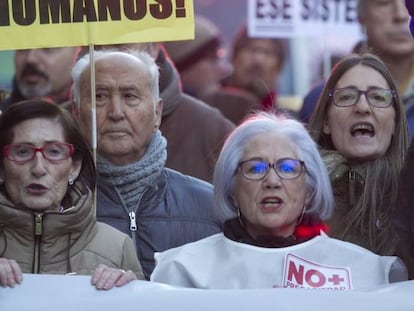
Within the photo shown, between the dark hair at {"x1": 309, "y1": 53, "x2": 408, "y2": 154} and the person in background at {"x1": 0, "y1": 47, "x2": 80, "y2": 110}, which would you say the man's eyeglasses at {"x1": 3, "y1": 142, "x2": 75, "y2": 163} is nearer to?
the dark hair at {"x1": 309, "y1": 53, "x2": 408, "y2": 154}

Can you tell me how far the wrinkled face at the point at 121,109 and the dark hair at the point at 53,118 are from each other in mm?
421

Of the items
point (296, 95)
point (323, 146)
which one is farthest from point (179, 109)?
point (296, 95)

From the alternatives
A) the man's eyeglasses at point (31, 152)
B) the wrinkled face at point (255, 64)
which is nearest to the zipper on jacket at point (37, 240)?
the man's eyeglasses at point (31, 152)

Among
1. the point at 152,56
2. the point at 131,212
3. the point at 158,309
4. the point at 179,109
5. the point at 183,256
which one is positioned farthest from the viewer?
the point at 179,109

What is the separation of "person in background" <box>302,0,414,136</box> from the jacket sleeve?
3442 millimetres

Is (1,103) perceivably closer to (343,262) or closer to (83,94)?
(83,94)

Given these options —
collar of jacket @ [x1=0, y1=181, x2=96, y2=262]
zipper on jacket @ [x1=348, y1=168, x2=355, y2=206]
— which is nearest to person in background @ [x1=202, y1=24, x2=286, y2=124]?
zipper on jacket @ [x1=348, y1=168, x2=355, y2=206]

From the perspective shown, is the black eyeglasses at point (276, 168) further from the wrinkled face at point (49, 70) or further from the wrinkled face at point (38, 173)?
the wrinkled face at point (49, 70)

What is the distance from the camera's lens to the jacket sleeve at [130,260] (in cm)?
634

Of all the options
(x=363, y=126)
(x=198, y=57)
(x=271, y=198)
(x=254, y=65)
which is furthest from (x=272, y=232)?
(x=254, y=65)

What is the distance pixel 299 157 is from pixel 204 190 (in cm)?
78

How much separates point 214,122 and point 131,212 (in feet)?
6.18

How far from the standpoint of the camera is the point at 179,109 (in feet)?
27.9

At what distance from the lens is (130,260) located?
→ 6.36m
